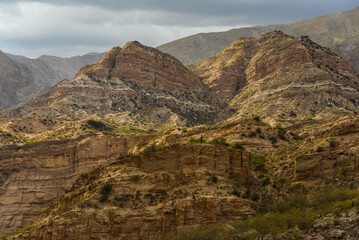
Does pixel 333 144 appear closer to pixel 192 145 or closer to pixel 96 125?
pixel 192 145

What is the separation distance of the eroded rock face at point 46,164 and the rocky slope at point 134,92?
2947 centimetres

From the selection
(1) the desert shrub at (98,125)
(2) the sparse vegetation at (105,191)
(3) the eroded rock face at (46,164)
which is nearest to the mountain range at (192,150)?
(2) the sparse vegetation at (105,191)

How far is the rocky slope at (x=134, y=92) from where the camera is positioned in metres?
131

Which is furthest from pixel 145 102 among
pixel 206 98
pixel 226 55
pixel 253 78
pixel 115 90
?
pixel 226 55

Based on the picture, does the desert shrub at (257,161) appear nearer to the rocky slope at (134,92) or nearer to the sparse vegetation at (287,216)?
the sparse vegetation at (287,216)

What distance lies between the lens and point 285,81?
4916 inches

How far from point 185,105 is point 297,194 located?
103 meters

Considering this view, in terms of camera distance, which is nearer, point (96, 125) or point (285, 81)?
point (96, 125)

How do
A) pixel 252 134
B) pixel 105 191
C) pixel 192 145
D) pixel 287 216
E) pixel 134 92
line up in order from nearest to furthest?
pixel 287 216 → pixel 105 191 → pixel 192 145 → pixel 252 134 → pixel 134 92

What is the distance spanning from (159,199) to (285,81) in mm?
89027

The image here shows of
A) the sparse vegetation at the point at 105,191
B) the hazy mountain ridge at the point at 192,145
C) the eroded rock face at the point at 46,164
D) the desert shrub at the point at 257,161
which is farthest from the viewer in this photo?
the eroded rock face at the point at 46,164

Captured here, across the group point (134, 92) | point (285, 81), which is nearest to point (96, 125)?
point (134, 92)

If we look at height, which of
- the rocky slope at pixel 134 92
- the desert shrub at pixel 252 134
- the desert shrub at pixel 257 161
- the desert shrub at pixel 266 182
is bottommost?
the desert shrub at pixel 266 182

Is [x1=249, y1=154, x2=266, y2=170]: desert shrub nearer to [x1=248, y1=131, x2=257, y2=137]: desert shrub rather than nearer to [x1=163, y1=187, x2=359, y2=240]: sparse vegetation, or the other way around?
[x1=248, y1=131, x2=257, y2=137]: desert shrub
